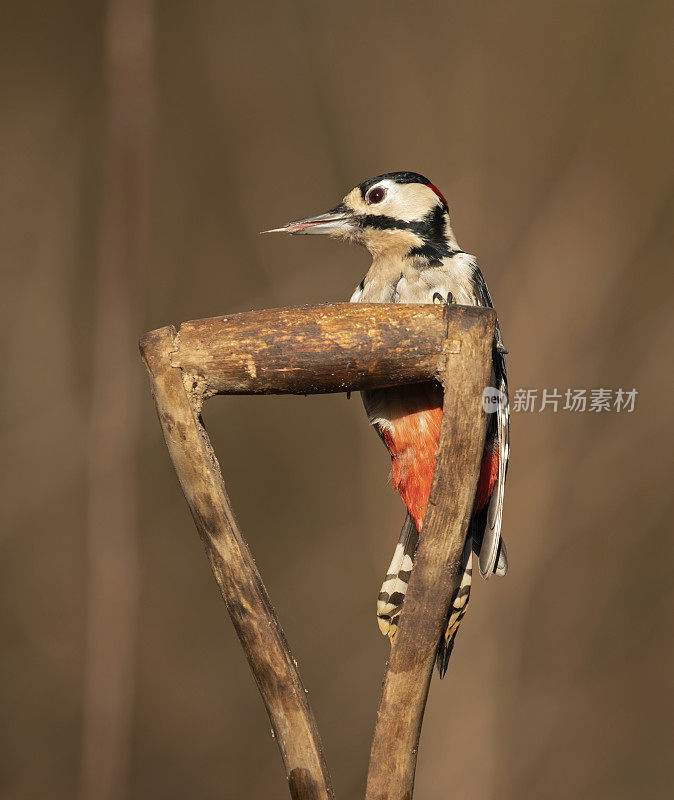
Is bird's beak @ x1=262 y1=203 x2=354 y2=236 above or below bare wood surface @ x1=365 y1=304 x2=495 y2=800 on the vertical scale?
above

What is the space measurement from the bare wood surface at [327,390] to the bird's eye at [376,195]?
13.7 inches

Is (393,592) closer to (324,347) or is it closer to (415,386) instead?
(415,386)

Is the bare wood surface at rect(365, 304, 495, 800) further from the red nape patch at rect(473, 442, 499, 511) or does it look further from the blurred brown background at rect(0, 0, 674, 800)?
the blurred brown background at rect(0, 0, 674, 800)

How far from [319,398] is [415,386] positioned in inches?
51.3

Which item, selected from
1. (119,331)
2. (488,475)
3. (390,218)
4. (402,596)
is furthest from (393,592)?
(119,331)

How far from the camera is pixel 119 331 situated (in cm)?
181

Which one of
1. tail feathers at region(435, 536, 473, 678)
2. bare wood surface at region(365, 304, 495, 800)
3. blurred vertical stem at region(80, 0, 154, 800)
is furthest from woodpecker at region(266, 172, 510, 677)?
blurred vertical stem at region(80, 0, 154, 800)

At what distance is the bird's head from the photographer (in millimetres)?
1047

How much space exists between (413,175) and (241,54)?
4.27 feet

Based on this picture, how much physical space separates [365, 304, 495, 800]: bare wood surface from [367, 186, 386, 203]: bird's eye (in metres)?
0.35

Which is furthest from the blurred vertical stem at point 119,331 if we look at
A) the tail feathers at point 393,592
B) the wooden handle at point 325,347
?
the wooden handle at point 325,347

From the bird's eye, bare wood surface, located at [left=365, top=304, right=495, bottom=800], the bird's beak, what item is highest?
the bird's eye

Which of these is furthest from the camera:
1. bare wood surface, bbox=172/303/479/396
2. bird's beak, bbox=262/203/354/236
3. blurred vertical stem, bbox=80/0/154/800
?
blurred vertical stem, bbox=80/0/154/800

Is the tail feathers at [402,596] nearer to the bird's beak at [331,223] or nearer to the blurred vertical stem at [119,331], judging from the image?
the bird's beak at [331,223]
